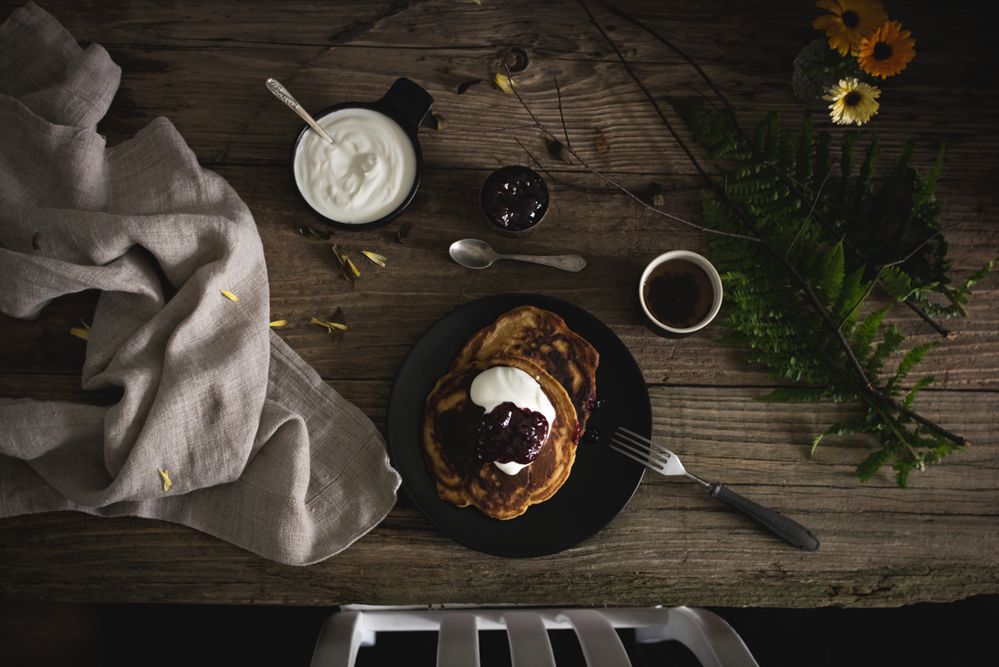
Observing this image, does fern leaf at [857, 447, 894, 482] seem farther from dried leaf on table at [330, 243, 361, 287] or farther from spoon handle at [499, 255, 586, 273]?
dried leaf on table at [330, 243, 361, 287]

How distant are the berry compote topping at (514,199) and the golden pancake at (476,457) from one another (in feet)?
1.05

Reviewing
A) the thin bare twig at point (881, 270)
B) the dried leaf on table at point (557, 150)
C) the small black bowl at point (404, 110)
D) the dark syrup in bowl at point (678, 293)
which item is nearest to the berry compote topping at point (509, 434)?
the dark syrup in bowl at point (678, 293)

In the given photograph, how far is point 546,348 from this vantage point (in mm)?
1542

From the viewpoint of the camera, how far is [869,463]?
5.06 feet

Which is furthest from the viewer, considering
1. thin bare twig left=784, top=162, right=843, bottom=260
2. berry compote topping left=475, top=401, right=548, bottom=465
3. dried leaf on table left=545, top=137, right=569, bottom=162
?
dried leaf on table left=545, top=137, right=569, bottom=162

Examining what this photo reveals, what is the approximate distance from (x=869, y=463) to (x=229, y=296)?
151 centimetres

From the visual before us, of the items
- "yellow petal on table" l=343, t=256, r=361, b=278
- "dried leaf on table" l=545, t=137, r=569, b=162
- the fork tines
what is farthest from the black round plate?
"dried leaf on table" l=545, t=137, r=569, b=162

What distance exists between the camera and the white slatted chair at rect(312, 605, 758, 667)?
1417 mm

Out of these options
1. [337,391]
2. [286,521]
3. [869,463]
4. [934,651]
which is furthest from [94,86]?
[934,651]

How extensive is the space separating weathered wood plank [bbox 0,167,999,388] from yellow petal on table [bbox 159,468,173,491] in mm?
378

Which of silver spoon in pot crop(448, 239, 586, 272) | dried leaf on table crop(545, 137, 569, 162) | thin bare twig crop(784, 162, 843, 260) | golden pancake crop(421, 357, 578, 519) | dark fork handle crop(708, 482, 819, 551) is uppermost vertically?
thin bare twig crop(784, 162, 843, 260)

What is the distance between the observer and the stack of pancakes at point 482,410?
1477 millimetres

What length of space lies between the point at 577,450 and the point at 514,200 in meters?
0.60

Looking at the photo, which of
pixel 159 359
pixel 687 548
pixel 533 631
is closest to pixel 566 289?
pixel 687 548
